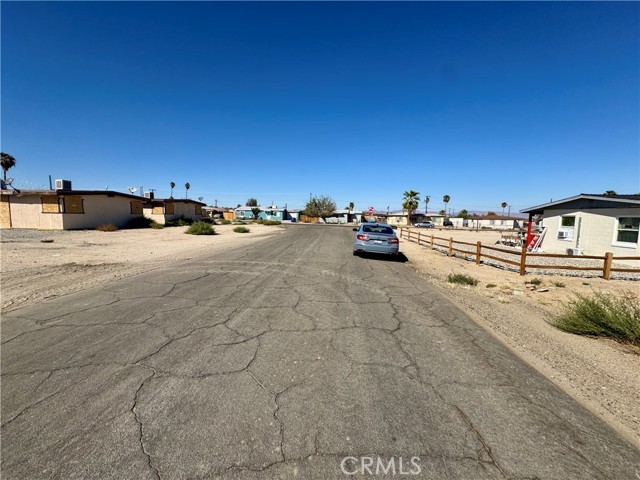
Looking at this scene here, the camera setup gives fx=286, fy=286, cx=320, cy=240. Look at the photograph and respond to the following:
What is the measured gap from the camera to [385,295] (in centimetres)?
686

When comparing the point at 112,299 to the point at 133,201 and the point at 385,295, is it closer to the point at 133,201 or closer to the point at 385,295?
the point at 385,295

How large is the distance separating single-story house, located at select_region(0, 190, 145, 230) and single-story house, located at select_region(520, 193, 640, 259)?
3553 cm

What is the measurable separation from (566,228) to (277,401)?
853 inches

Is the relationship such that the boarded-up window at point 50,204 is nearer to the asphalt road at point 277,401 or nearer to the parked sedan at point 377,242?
the asphalt road at point 277,401

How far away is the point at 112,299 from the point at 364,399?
5631 mm

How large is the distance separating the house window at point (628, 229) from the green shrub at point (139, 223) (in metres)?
38.1

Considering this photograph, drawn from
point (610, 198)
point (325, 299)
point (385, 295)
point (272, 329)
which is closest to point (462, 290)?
point (385, 295)

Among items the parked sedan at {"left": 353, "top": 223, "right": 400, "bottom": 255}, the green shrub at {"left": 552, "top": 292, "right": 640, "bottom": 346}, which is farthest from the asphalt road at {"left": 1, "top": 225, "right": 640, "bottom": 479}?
the parked sedan at {"left": 353, "top": 223, "right": 400, "bottom": 255}

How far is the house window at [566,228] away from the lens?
17.2m

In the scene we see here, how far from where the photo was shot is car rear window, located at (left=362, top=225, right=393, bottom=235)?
1295 centimetres

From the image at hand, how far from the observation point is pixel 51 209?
23.4 meters

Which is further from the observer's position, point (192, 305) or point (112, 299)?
point (112, 299)

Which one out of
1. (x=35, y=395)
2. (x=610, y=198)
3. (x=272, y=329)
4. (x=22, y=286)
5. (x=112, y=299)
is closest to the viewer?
(x=35, y=395)

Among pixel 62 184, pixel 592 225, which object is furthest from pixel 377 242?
pixel 62 184
